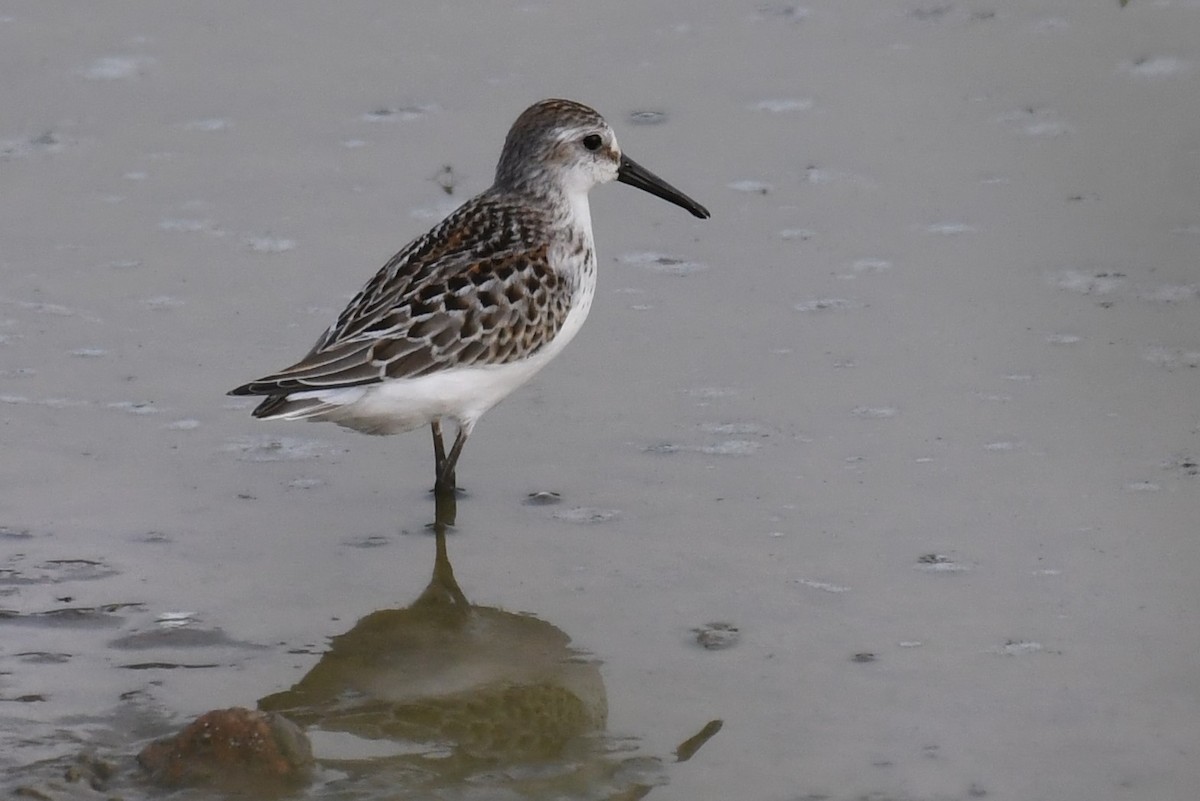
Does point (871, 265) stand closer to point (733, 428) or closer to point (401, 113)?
point (733, 428)

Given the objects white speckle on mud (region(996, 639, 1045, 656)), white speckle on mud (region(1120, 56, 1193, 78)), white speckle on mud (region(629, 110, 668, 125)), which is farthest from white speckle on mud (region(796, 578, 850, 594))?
white speckle on mud (region(1120, 56, 1193, 78))

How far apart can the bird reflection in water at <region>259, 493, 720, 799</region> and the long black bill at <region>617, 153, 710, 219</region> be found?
2209mm

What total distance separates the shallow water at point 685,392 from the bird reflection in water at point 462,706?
0.16ft

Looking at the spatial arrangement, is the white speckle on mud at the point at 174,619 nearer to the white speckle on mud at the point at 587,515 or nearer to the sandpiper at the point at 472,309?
the sandpiper at the point at 472,309

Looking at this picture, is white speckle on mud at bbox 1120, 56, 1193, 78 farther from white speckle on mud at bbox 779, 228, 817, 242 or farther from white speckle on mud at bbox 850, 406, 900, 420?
white speckle on mud at bbox 850, 406, 900, 420

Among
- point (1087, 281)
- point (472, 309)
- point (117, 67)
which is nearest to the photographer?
point (472, 309)

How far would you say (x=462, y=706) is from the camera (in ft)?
19.1

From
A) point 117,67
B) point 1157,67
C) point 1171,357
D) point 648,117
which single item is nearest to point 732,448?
point 1171,357

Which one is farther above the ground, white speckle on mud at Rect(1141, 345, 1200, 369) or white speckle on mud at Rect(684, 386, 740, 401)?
white speckle on mud at Rect(1141, 345, 1200, 369)

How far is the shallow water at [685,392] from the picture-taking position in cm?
578

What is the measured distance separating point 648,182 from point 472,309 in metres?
1.40

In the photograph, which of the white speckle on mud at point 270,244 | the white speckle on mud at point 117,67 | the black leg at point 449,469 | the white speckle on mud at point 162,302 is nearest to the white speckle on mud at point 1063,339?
the black leg at point 449,469

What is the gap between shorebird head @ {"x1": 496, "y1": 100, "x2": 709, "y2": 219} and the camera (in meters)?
7.76

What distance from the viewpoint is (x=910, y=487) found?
280 inches
